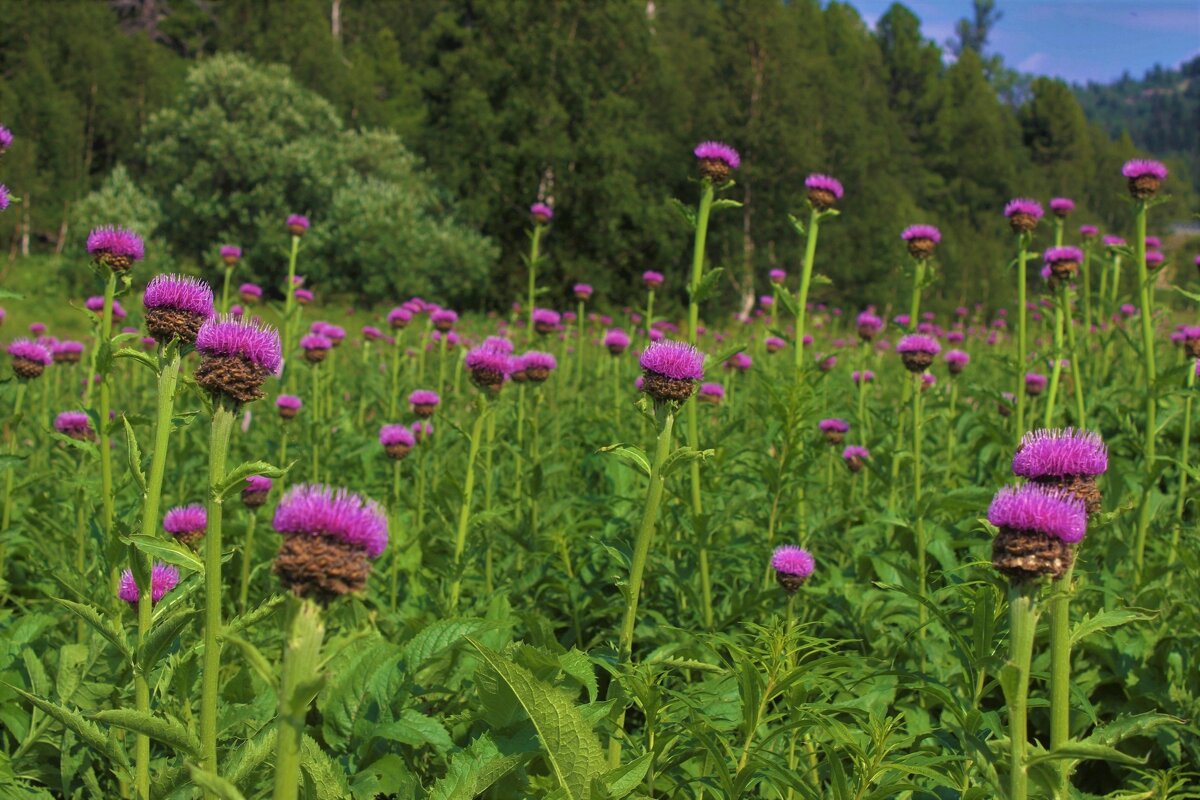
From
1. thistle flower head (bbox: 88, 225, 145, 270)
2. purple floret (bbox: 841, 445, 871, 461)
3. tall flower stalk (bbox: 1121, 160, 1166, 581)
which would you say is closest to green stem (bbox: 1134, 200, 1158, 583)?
tall flower stalk (bbox: 1121, 160, 1166, 581)

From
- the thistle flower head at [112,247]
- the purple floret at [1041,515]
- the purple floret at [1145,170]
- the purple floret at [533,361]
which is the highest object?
the purple floret at [1145,170]

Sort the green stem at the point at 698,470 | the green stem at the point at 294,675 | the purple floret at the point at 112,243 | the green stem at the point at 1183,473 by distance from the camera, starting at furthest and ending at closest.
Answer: the green stem at the point at 1183,473 → the green stem at the point at 698,470 → the purple floret at the point at 112,243 → the green stem at the point at 294,675

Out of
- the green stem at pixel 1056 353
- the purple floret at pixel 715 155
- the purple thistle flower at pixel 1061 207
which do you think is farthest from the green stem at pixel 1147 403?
the purple floret at pixel 715 155

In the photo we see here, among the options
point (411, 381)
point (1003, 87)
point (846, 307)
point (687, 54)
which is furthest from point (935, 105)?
point (411, 381)

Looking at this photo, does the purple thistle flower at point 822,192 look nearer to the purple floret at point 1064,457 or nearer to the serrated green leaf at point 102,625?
the purple floret at point 1064,457

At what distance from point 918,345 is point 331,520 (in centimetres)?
290

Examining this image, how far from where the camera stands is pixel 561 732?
186 centimetres

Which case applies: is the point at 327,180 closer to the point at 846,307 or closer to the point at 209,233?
the point at 209,233

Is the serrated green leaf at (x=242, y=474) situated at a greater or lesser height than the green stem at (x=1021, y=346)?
lesser

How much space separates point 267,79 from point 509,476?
19.1m

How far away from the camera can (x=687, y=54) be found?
3262cm

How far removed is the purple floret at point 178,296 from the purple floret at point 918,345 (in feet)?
8.64

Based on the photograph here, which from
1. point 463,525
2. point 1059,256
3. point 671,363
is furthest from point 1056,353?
point 463,525

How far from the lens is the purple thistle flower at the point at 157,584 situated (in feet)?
7.30
